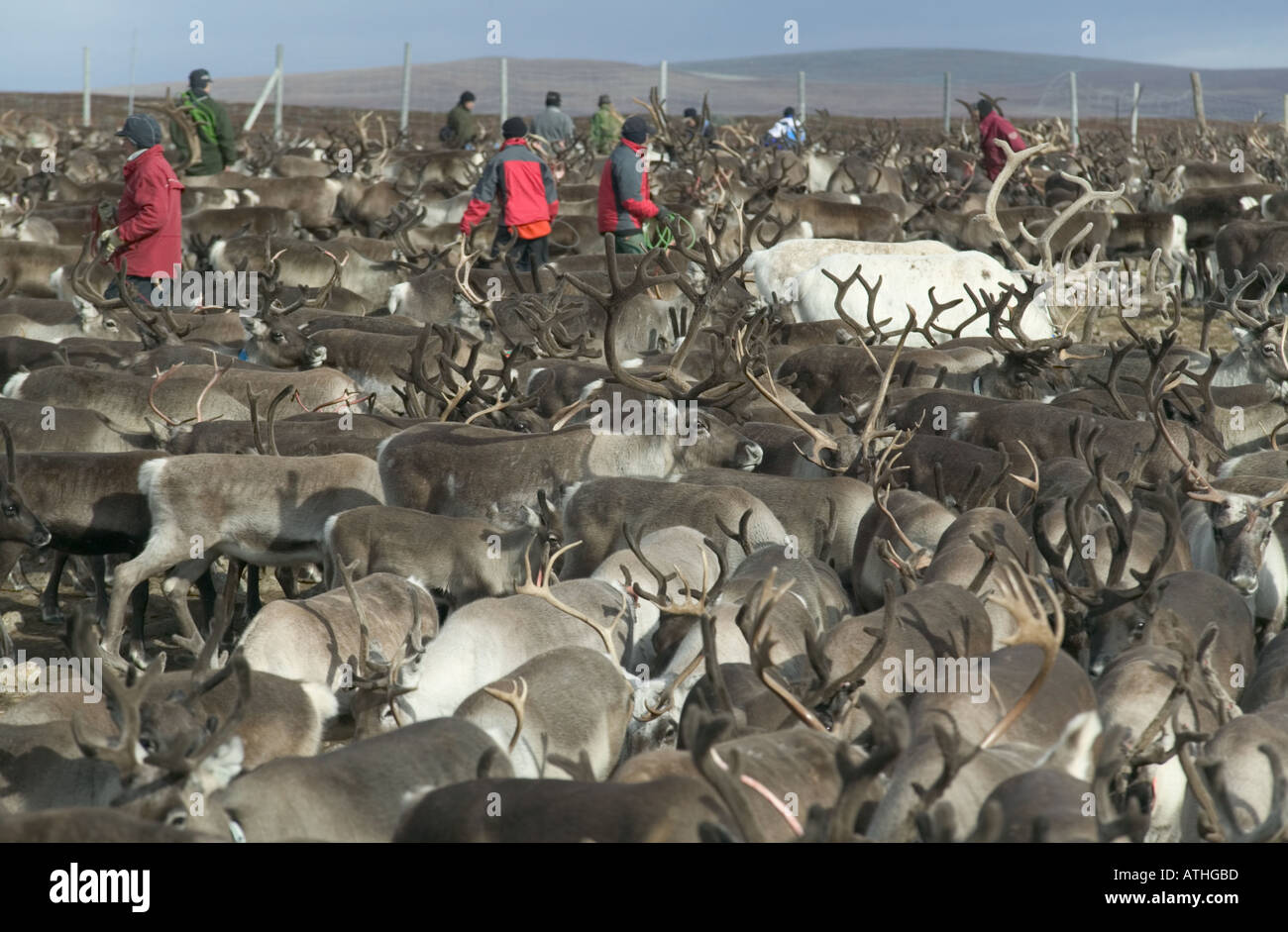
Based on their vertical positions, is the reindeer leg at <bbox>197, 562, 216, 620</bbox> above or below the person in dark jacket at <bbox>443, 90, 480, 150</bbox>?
below

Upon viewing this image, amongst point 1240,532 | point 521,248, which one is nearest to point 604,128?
point 521,248

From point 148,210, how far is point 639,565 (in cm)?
517

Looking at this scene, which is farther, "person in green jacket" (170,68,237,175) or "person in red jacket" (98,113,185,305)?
"person in green jacket" (170,68,237,175)

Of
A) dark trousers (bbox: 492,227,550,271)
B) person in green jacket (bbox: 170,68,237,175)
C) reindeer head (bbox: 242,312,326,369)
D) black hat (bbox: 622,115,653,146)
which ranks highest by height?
person in green jacket (bbox: 170,68,237,175)

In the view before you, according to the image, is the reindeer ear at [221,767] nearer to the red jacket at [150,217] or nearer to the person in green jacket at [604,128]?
the red jacket at [150,217]

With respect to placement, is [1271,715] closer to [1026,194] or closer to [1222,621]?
[1222,621]

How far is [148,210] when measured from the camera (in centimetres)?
933

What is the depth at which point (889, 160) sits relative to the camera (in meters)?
21.5

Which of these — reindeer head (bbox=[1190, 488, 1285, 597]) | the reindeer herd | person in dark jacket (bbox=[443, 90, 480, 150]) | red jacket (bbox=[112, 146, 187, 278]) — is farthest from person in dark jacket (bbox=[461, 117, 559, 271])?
person in dark jacket (bbox=[443, 90, 480, 150])

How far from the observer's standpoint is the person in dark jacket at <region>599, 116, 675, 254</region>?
35.9 ft

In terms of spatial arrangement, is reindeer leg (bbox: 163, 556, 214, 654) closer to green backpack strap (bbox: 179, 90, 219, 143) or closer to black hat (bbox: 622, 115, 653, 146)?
black hat (bbox: 622, 115, 653, 146)

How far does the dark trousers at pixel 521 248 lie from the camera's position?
11.4 metres

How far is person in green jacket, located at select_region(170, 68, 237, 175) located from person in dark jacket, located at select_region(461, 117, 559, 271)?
15.0 ft

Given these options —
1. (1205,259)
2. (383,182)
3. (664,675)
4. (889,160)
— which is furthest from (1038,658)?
(889,160)
